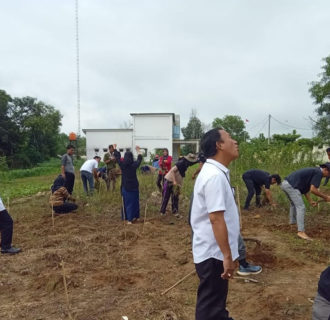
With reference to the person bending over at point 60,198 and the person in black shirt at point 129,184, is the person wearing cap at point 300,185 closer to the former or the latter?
the person in black shirt at point 129,184

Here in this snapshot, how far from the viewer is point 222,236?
1.84 meters

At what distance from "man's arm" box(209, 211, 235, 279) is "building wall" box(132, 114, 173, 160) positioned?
2888 cm

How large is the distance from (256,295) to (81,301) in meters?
1.79

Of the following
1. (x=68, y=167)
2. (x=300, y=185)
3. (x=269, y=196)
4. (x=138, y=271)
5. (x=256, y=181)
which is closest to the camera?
(x=138, y=271)

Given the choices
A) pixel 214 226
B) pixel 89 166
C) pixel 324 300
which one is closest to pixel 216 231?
pixel 214 226

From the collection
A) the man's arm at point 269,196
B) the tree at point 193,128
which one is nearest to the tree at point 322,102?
the man's arm at point 269,196

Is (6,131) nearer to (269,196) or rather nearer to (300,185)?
(269,196)

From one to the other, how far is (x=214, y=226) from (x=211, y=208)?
0.11 metres

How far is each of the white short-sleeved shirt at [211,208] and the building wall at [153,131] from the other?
28.7 m

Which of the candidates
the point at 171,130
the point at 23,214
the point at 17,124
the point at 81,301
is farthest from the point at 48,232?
the point at 17,124

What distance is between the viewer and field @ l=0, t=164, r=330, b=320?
296 centimetres

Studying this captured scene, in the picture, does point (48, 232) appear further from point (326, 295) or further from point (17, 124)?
point (17, 124)

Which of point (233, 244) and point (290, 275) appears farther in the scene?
point (290, 275)

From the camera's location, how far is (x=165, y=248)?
16.2 feet
